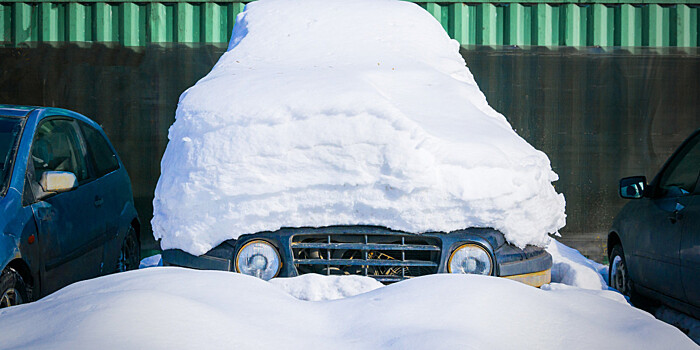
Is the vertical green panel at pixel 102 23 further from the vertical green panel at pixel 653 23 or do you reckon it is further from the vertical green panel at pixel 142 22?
the vertical green panel at pixel 653 23

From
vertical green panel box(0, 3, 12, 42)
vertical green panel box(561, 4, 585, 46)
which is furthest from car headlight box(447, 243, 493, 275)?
vertical green panel box(0, 3, 12, 42)

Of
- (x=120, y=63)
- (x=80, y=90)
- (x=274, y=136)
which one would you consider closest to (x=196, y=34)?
(x=120, y=63)

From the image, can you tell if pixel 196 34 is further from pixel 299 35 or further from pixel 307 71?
pixel 307 71

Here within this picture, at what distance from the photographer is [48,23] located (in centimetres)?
816

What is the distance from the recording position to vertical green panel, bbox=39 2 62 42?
8.14 metres

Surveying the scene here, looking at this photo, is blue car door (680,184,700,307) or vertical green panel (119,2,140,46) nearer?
blue car door (680,184,700,307)

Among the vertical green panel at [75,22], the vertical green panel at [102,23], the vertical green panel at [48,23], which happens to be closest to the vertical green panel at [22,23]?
the vertical green panel at [48,23]

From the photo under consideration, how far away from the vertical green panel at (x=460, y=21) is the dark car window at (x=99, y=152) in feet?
15.2

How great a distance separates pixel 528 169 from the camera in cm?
362

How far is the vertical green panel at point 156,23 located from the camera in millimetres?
8117

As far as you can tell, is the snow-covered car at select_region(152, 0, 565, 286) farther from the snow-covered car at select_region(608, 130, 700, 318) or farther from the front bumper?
the snow-covered car at select_region(608, 130, 700, 318)

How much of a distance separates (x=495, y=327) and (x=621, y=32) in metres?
6.97

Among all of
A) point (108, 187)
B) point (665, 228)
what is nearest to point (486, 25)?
point (665, 228)

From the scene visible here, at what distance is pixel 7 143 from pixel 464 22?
580 cm
